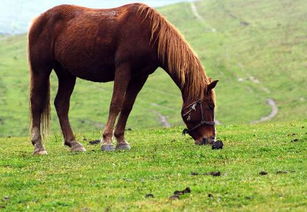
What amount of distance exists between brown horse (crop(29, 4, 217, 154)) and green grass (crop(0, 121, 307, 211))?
970 millimetres

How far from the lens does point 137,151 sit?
1828 centimetres

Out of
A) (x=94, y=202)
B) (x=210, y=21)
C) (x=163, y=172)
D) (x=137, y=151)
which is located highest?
(x=94, y=202)

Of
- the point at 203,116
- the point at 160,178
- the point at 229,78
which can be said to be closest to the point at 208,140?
the point at 203,116

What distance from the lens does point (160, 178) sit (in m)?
13.4

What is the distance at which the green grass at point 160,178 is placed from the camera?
10953 mm

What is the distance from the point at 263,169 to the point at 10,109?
95.9 meters

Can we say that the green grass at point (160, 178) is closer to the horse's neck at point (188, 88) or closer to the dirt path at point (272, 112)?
the horse's neck at point (188, 88)

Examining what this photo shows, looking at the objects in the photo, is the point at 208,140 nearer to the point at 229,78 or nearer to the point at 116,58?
the point at 116,58

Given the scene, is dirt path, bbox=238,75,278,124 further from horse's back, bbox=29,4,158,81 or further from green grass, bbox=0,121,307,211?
green grass, bbox=0,121,307,211

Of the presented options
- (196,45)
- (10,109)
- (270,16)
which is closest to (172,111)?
(10,109)

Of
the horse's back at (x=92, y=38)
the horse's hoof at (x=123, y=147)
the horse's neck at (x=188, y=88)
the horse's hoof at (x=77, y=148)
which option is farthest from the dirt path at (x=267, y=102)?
the horse's neck at (x=188, y=88)

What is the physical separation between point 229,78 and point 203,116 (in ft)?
332

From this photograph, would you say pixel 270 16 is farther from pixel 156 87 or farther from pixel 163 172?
pixel 163 172

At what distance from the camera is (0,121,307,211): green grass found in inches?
Result: 431
